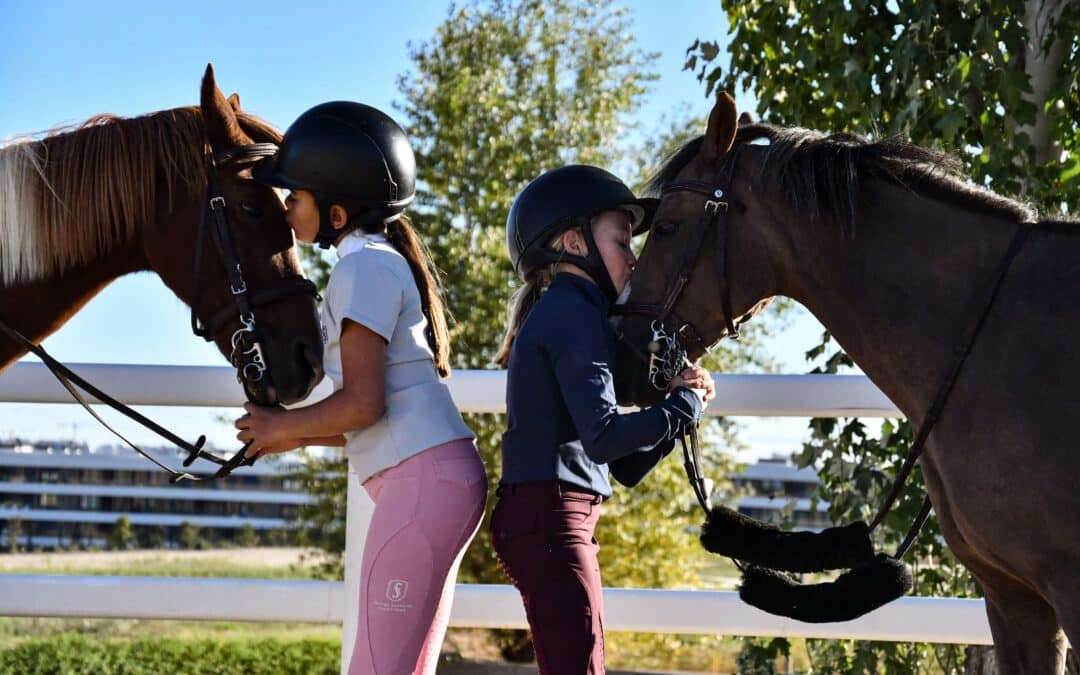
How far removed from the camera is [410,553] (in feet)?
7.59

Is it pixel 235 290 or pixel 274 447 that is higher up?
pixel 235 290

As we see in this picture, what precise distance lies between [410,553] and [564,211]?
0.89m

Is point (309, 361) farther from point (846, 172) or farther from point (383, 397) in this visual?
point (846, 172)

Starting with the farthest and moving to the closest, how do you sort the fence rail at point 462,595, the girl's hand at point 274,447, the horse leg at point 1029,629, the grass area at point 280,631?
the grass area at point 280,631 → the fence rail at point 462,595 → the horse leg at point 1029,629 → the girl's hand at point 274,447

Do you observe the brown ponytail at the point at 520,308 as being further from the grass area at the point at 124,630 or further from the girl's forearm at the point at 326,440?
the grass area at the point at 124,630

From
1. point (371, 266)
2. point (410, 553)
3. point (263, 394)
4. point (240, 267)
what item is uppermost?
point (240, 267)

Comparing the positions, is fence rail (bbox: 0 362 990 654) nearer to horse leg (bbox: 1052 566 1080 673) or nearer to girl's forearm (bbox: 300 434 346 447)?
girl's forearm (bbox: 300 434 346 447)

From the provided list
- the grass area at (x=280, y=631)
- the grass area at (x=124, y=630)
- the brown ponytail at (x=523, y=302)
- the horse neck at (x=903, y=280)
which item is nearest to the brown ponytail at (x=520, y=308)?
the brown ponytail at (x=523, y=302)

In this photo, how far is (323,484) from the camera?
12.4m

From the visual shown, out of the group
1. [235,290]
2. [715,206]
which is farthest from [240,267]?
[715,206]

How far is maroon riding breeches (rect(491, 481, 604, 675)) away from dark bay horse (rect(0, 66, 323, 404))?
0.64 metres

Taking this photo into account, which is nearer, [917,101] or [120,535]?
[917,101]

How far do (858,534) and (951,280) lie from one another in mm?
630

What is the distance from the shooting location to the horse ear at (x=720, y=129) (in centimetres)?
269
